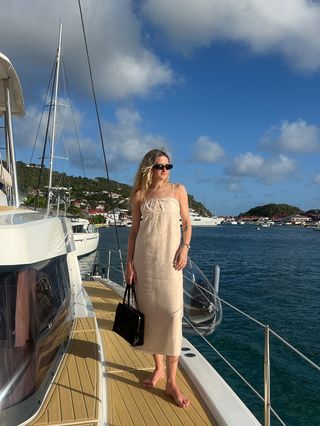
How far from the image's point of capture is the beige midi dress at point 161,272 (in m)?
3.26

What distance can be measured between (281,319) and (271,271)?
13666 mm

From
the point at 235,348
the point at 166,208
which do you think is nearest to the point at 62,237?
the point at 166,208

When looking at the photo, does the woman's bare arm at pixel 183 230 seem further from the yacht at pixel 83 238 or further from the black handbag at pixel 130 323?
the yacht at pixel 83 238

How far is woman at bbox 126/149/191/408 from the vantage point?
3266 mm

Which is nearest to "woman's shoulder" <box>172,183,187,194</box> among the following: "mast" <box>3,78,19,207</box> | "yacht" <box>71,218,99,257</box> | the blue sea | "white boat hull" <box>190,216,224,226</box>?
"mast" <box>3,78,19,207</box>

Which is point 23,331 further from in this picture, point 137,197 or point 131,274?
point 137,197

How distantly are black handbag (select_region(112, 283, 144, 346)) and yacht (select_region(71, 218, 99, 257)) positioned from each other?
1072 inches

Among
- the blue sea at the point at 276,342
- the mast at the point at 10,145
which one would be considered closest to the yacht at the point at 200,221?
the blue sea at the point at 276,342

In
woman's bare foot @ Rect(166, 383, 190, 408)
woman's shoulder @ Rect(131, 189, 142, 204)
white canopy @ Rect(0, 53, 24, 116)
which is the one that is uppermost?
white canopy @ Rect(0, 53, 24, 116)

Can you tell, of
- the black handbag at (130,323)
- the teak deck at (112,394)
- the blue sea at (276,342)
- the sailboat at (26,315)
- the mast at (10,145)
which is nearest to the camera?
the sailboat at (26,315)

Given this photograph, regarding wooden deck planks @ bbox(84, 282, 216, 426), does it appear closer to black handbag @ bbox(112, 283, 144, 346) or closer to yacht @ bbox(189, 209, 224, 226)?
black handbag @ bbox(112, 283, 144, 346)

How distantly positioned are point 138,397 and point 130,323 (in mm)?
632

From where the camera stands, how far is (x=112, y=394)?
3389 millimetres

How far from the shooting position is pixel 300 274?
83.7ft
